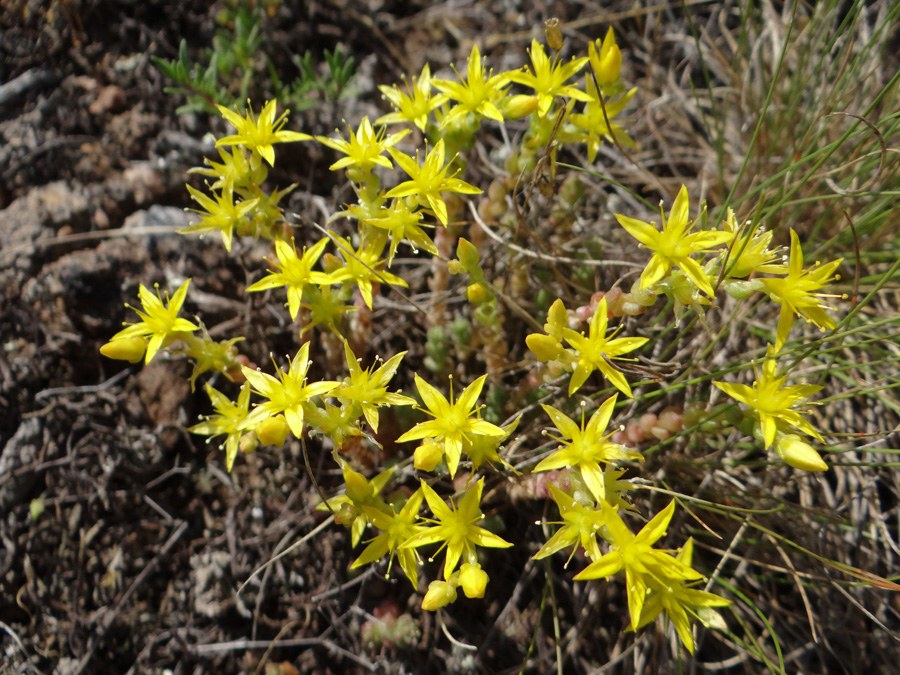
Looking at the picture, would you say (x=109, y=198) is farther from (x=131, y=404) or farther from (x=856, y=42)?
(x=856, y=42)

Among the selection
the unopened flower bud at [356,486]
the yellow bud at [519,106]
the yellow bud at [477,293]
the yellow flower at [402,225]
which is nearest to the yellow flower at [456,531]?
the unopened flower bud at [356,486]

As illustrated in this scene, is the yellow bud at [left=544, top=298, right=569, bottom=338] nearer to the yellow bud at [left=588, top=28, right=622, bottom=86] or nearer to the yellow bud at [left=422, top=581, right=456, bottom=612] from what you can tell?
the yellow bud at [left=422, top=581, right=456, bottom=612]

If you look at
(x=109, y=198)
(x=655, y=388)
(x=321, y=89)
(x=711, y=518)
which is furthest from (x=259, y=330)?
(x=711, y=518)

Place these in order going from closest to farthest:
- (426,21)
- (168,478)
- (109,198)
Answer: (168,478) < (109,198) < (426,21)

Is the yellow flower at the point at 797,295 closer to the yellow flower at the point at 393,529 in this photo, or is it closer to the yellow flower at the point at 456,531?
the yellow flower at the point at 456,531

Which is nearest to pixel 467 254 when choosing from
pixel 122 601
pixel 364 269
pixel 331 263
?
pixel 364 269

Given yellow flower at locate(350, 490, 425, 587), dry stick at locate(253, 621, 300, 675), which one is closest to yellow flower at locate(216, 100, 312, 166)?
yellow flower at locate(350, 490, 425, 587)
